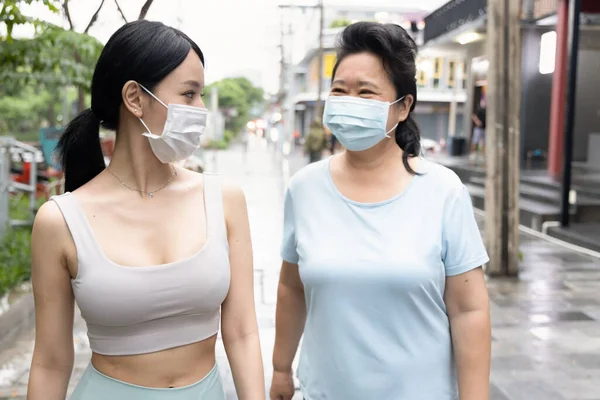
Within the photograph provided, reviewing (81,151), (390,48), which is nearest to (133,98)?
(81,151)

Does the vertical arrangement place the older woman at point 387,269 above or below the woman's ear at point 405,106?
below

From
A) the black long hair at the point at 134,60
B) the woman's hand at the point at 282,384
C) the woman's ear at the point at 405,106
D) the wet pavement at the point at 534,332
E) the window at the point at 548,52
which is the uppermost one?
the window at the point at 548,52

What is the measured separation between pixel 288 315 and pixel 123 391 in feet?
2.44

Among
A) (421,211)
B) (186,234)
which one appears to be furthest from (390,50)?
(186,234)

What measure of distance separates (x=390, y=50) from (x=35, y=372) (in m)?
1.31

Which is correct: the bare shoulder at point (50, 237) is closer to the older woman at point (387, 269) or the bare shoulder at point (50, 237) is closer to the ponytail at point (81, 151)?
the ponytail at point (81, 151)

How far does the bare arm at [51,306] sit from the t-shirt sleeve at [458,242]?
1023 millimetres

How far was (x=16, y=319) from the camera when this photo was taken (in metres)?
→ 5.82

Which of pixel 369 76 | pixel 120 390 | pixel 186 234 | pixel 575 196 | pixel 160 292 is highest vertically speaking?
pixel 369 76

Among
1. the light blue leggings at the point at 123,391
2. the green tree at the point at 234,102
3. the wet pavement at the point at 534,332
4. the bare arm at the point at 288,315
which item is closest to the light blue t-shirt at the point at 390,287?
the bare arm at the point at 288,315

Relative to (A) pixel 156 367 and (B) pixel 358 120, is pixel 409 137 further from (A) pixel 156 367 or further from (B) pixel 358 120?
(A) pixel 156 367

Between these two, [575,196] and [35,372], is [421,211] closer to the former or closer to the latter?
[35,372]

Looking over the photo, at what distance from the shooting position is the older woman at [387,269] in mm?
1874

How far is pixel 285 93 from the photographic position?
52438mm
